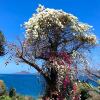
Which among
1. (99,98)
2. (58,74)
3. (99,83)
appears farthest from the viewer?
(99,83)

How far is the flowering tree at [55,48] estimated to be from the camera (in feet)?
77.3

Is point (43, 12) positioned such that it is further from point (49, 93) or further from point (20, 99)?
point (20, 99)

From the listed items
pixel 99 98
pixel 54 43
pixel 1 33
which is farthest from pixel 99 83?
pixel 54 43

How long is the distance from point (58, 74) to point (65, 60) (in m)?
0.73

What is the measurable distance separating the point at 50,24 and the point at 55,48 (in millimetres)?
1152

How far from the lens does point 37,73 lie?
23.9 metres

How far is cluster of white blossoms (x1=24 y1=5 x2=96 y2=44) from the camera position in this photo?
929 inches

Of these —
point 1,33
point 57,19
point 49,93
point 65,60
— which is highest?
point 1,33

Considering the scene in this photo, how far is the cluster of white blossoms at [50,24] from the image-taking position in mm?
23594

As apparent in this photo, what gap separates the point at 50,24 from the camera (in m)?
23.6

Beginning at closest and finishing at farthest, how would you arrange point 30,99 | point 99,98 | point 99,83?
point 99,98 → point 99,83 → point 30,99

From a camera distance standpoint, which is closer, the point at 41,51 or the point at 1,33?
the point at 41,51

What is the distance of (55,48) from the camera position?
2391 centimetres

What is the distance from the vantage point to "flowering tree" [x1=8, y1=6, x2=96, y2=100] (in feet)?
77.3
